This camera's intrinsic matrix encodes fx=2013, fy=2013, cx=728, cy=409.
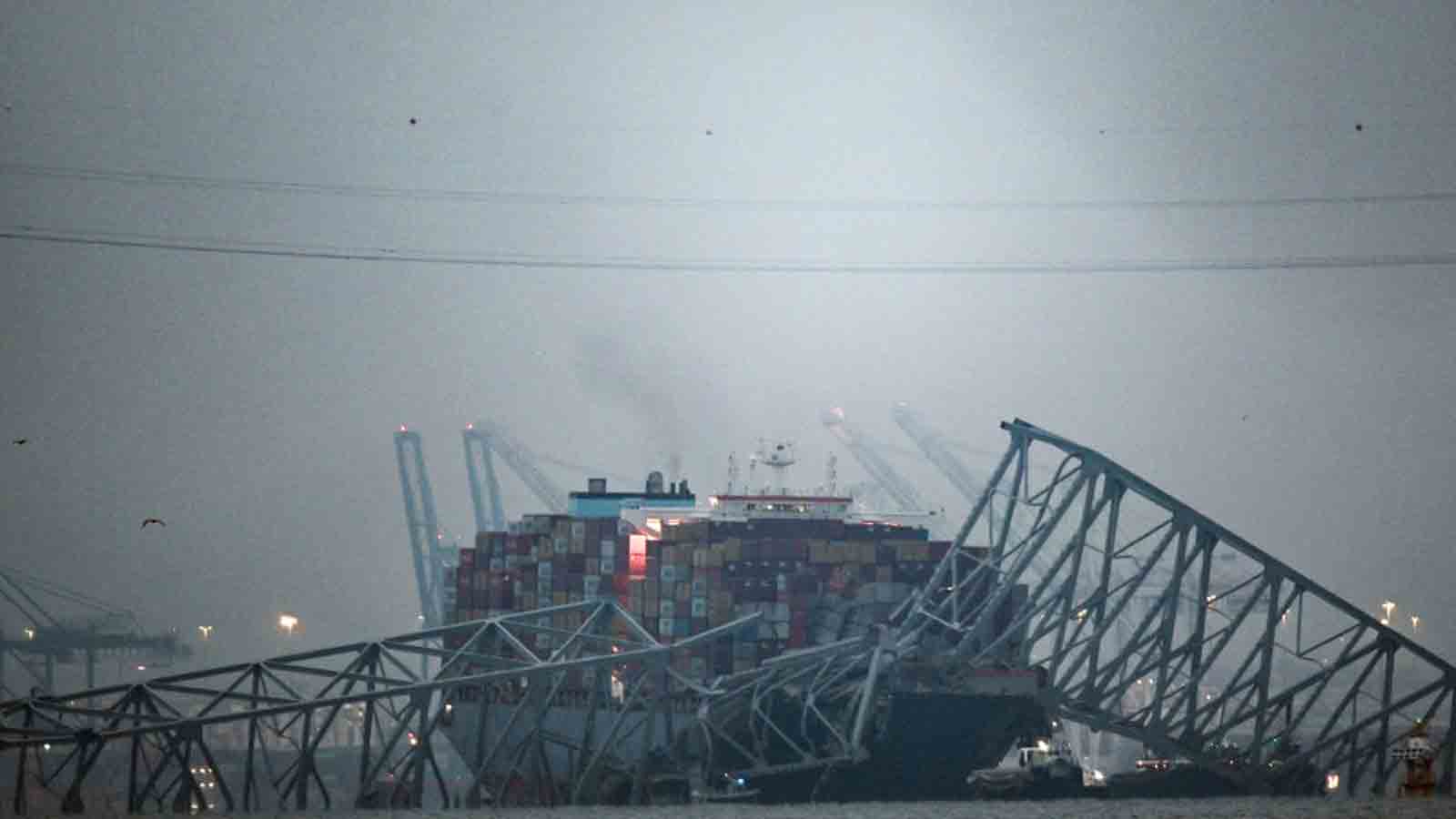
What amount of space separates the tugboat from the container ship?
24.6 inches

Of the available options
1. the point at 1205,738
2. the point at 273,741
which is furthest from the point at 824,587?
the point at 273,741

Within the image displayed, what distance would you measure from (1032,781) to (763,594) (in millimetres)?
27021

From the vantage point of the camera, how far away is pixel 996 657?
232ft

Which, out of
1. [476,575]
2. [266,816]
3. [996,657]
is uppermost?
[476,575]

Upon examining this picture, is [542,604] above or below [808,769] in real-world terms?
above

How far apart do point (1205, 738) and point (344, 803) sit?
77.9m

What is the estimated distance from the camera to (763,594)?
308ft

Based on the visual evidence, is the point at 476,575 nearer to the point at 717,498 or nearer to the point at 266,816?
the point at 717,498

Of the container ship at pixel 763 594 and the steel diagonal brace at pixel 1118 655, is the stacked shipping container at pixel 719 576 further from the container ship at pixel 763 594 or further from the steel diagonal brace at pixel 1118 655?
the steel diagonal brace at pixel 1118 655

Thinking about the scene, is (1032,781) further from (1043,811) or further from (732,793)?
(732,793)

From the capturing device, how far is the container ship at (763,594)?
6819 cm

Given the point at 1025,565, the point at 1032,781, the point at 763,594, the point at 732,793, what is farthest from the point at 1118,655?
the point at 763,594

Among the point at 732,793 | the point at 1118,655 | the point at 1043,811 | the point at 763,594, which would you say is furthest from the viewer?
the point at 763,594

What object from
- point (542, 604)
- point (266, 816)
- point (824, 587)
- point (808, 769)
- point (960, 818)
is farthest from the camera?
point (542, 604)
